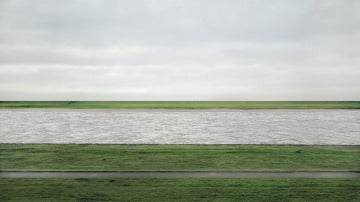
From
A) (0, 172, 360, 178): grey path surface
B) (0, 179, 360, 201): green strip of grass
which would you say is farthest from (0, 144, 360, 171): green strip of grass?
(0, 179, 360, 201): green strip of grass

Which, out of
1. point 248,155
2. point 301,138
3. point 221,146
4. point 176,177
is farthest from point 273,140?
point 176,177

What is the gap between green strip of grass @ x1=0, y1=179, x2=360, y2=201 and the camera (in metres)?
9.13

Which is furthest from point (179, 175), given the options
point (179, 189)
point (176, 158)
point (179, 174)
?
point (176, 158)

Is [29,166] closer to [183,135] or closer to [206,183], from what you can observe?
[206,183]

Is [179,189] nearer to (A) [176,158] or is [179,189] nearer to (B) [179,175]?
(B) [179,175]

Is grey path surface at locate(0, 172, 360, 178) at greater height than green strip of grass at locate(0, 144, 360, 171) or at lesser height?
Answer: lesser

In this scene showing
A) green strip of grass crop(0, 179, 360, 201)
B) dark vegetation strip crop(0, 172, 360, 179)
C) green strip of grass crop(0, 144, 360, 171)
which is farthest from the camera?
green strip of grass crop(0, 144, 360, 171)

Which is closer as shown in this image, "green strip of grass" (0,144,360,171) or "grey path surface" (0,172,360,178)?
"grey path surface" (0,172,360,178)

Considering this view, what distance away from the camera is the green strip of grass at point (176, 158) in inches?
511

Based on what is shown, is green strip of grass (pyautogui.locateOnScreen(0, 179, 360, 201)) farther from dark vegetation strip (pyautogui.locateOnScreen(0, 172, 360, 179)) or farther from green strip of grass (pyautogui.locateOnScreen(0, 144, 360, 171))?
green strip of grass (pyautogui.locateOnScreen(0, 144, 360, 171))

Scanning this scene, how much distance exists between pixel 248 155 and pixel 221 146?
8.94 ft

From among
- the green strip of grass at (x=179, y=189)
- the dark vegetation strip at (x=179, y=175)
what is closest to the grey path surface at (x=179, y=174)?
the dark vegetation strip at (x=179, y=175)

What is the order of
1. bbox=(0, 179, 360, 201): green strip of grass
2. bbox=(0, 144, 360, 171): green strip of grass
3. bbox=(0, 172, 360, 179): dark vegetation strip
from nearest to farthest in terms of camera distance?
1. bbox=(0, 179, 360, 201): green strip of grass
2. bbox=(0, 172, 360, 179): dark vegetation strip
3. bbox=(0, 144, 360, 171): green strip of grass

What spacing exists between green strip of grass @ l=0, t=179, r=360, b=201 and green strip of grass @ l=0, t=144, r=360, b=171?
183 centimetres
